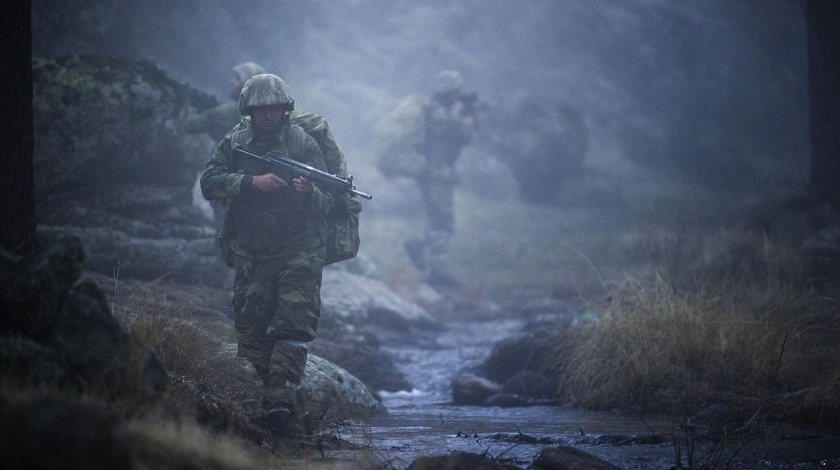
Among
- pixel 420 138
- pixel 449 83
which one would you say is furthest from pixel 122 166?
pixel 449 83

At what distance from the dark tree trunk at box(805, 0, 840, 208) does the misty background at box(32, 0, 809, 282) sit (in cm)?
827

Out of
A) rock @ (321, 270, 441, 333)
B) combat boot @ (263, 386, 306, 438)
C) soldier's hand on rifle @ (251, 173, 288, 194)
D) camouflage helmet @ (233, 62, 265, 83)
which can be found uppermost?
camouflage helmet @ (233, 62, 265, 83)

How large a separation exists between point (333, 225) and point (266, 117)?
90cm

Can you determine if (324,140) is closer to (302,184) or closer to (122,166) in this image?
(302,184)

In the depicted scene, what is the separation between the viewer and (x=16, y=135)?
4.39 m

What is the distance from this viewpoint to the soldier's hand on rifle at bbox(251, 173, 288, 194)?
190 inches

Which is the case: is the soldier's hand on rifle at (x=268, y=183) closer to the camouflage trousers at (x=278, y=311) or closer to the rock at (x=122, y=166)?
the camouflage trousers at (x=278, y=311)

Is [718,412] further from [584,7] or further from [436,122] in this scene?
[584,7]

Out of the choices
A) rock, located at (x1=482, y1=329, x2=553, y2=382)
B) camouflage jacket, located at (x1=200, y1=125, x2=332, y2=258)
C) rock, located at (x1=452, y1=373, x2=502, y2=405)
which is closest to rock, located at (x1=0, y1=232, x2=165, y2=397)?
camouflage jacket, located at (x1=200, y1=125, x2=332, y2=258)

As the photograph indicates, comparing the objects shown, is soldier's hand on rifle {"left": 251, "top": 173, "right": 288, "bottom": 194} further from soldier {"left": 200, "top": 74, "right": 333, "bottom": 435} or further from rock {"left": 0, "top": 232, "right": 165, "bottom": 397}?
rock {"left": 0, "top": 232, "right": 165, "bottom": 397}

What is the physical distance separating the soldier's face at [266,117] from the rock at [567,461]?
8.86 ft

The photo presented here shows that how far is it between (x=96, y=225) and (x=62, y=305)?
4068 mm

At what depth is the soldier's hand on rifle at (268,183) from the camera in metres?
4.82

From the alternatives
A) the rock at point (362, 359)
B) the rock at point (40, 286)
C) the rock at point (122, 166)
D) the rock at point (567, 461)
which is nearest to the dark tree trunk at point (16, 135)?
the rock at point (40, 286)
